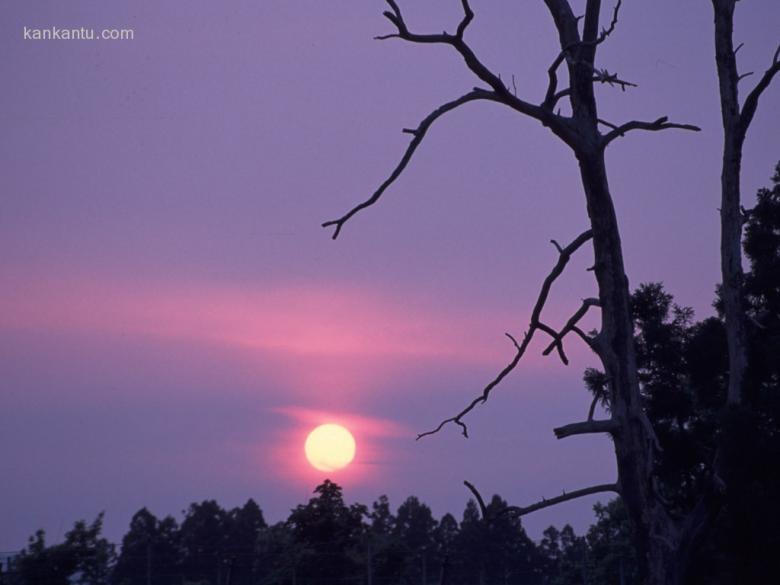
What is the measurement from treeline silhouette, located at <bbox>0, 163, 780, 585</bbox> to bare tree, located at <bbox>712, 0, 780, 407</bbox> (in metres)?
0.39

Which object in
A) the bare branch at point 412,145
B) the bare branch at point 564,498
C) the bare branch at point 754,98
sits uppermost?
the bare branch at point 754,98

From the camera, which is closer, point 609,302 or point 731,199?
point 609,302

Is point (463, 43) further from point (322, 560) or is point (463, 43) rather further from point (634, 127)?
point (322, 560)

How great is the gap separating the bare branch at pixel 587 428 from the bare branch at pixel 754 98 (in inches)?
209

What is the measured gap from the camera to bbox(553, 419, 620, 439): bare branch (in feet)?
24.5

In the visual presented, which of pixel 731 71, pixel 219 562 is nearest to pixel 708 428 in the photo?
pixel 731 71

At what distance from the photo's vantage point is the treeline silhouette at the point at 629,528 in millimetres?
11891

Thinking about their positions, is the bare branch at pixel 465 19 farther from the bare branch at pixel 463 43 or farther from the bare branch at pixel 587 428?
the bare branch at pixel 587 428

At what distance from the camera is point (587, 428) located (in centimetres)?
753

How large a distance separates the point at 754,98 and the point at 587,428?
5.41 m

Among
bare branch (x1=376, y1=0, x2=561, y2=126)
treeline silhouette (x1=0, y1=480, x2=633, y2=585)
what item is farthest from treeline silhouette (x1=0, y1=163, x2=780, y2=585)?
bare branch (x1=376, y1=0, x2=561, y2=126)

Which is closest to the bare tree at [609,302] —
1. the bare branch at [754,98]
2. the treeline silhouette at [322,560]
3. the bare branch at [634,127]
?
the bare branch at [634,127]

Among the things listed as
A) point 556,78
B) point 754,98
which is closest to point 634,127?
point 556,78

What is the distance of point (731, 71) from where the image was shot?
11836 millimetres
